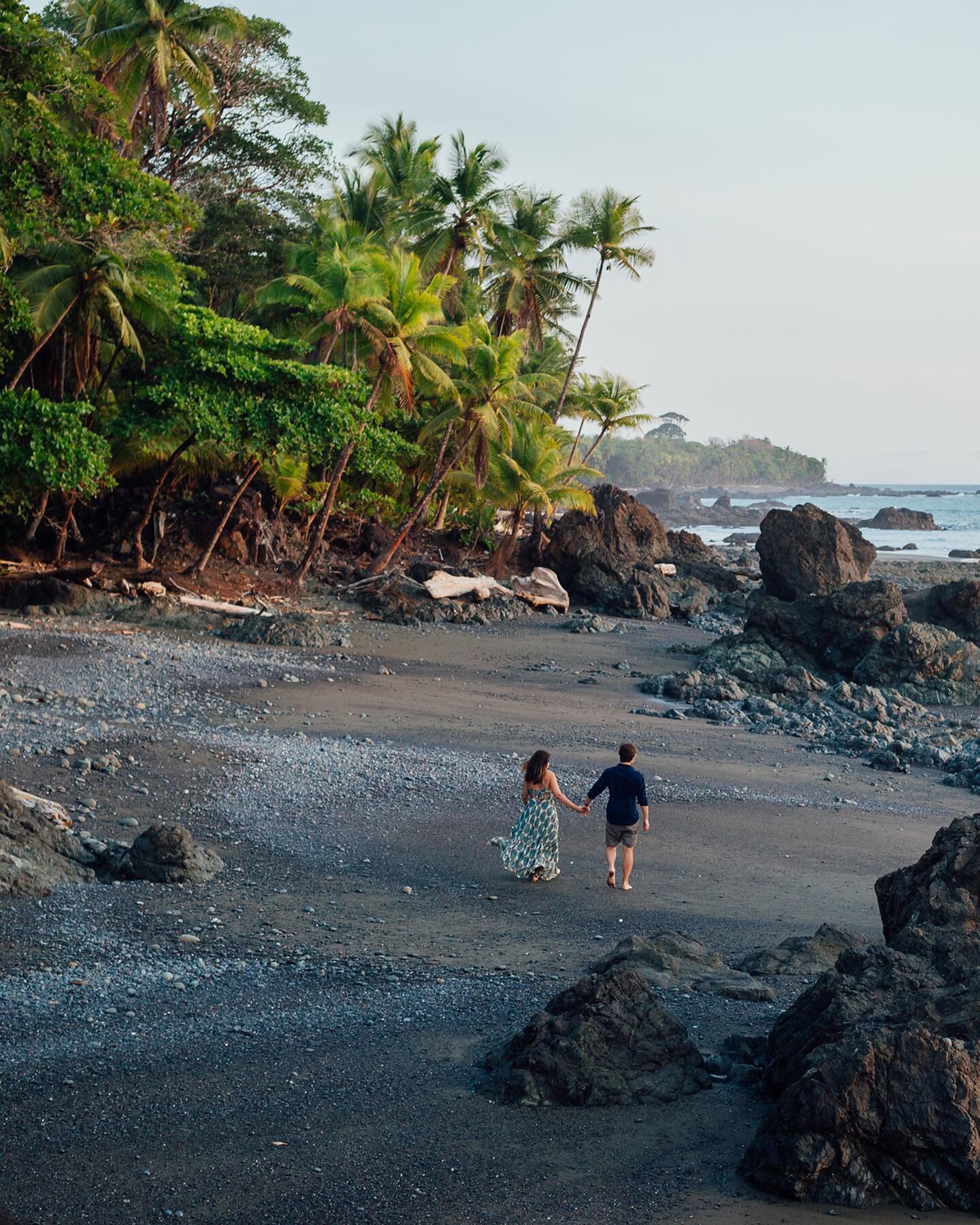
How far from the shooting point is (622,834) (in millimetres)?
9211

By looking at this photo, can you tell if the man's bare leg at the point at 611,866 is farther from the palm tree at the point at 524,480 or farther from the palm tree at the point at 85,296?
the palm tree at the point at 524,480

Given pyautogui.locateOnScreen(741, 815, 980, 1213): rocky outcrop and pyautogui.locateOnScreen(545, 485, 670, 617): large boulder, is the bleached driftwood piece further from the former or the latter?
pyautogui.locateOnScreen(741, 815, 980, 1213): rocky outcrop

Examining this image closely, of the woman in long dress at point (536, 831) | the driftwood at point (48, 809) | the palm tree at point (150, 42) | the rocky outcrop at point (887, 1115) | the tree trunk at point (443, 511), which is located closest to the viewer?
the rocky outcrop at point (887, 1115)

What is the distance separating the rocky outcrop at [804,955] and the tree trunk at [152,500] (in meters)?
17.6

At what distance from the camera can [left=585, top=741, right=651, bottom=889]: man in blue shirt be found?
9.14 metres

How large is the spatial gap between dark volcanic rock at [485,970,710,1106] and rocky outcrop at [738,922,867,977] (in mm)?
1746

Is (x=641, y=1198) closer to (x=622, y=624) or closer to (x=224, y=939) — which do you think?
(x=224, y=939)

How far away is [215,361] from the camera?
70.5 ft

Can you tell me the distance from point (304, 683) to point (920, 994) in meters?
12.7

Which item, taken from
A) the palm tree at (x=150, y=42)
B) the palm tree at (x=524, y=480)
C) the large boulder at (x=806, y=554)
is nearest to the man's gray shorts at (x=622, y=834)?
the large boulder at (x=806, y=554)

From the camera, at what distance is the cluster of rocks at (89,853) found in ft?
26.3

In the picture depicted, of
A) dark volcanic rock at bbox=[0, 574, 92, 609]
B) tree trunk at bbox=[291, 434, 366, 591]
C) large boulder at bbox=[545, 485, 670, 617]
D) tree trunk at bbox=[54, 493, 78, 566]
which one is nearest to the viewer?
dark volcanic rock at bbox=[0, 574, 92, 609]

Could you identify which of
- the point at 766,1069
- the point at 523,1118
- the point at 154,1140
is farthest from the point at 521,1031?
the point at 154,1140

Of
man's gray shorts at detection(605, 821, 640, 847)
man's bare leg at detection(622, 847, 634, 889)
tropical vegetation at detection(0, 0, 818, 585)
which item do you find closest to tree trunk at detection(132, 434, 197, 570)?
tropical vegetation at detection(0, 0, 818, 585)
